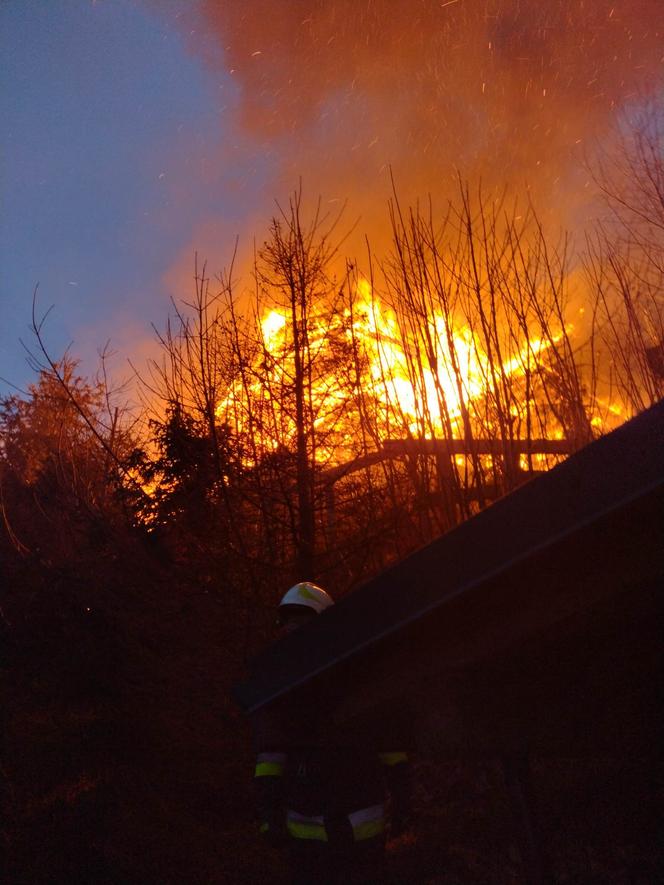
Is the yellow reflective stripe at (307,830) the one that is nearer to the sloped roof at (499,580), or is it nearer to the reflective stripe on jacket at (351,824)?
the reflective stripe on jacket at (351,824)

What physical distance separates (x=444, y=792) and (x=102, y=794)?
3143 millimetres

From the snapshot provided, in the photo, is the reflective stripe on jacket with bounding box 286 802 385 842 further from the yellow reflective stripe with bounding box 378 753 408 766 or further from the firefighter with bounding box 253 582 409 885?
the yellow reflective stripe with bounding box 378 753 408 766

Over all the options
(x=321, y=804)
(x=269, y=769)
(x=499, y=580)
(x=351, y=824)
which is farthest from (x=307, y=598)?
(x=499, y=580)

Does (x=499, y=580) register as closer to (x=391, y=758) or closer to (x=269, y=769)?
(x=269, y=769)

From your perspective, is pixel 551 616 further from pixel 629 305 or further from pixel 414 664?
pixel 629 305

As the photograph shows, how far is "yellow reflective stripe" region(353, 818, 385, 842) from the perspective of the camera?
9.77ft

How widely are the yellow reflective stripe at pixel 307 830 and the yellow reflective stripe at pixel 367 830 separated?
0.14 meters

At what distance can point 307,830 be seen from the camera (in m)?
3.01

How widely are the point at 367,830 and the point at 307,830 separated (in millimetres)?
256

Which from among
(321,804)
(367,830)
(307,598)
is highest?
(307,598)

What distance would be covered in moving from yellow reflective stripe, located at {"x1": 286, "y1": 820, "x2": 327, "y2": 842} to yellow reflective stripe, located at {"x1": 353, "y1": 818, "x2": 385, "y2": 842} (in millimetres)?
135

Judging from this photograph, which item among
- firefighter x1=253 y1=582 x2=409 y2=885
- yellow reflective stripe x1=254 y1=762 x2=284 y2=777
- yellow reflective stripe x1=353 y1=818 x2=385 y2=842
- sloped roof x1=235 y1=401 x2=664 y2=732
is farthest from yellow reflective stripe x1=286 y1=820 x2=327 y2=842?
sloped roof x1=235 y1=401 x2=664 y2=732

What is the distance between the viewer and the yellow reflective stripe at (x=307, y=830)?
2.98 metres

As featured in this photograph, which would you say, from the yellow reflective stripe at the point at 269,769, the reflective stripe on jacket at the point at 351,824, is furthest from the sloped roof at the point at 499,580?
the reflective stripe on jacket at the point at 351,824
